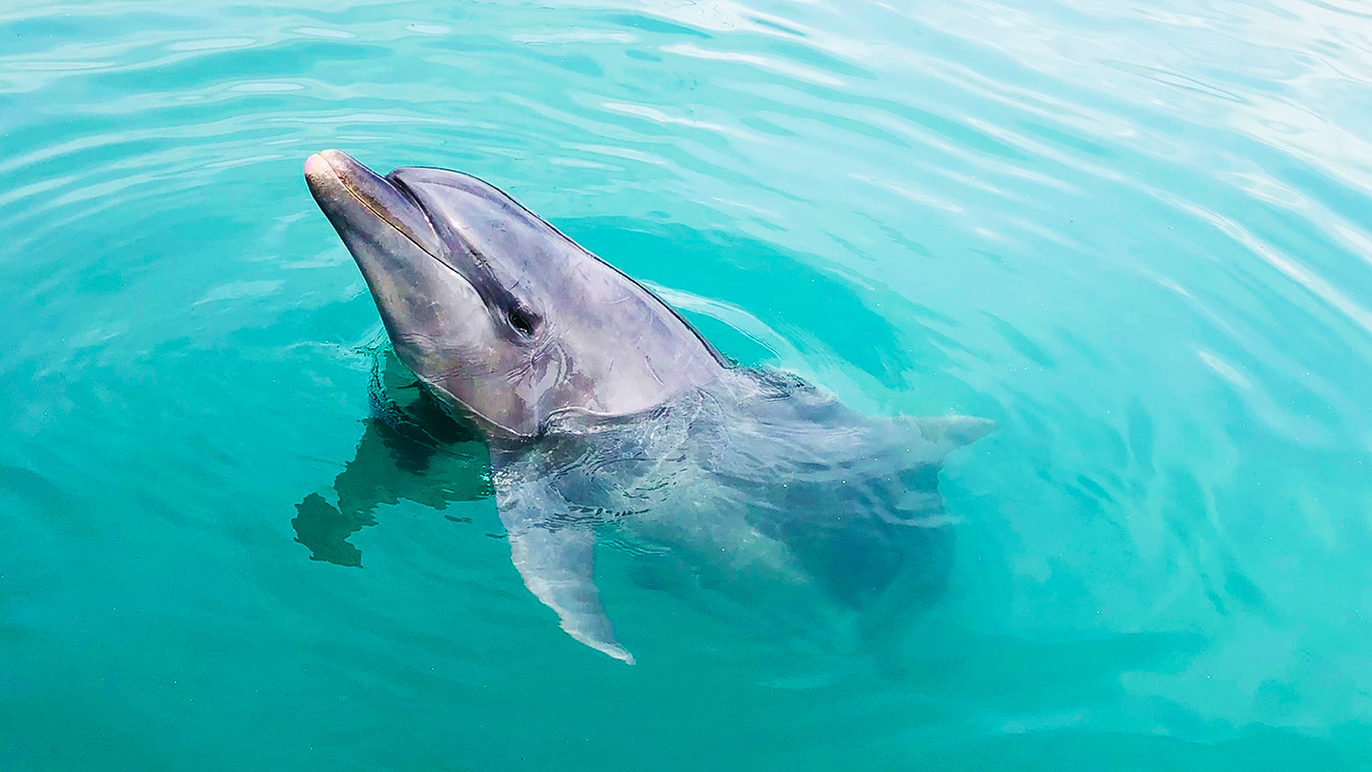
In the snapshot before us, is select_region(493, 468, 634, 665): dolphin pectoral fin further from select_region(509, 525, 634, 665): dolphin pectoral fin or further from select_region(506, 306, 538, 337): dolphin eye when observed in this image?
select_region(506, 306, 538, 337): dolphin eye

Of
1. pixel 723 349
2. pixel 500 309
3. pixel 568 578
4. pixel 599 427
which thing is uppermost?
pixel 723 349

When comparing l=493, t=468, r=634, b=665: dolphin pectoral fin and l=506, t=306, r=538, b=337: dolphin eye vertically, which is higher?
l=506, t=306, r=538, b=337: dolphin eye

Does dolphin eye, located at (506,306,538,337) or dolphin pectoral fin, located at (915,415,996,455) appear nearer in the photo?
dolphin eye, located at (506,306,538,337)

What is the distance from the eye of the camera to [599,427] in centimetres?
606

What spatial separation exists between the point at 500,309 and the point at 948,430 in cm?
293

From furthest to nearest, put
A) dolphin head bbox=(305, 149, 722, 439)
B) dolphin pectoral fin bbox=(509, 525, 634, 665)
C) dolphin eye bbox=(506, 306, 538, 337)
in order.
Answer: dolphin eye bbox=(506, 306, 538, 337) → dolphin head bbox=(305, 149, 722, 439) → dolphin pectoral fin bbox=(509, 525, 634, 665)

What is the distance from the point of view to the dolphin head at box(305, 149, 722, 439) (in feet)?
18.1

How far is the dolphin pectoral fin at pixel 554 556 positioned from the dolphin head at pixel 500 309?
379mm

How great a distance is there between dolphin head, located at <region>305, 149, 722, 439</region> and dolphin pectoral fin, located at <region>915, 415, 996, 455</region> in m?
1.54

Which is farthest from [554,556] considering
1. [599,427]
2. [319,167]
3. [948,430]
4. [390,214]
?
[948,430]

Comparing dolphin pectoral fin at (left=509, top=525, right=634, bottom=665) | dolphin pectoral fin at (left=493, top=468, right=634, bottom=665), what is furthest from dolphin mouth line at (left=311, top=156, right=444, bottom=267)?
dolphin pectoral fin at (left=509, top=525, right=634, bottom=665)

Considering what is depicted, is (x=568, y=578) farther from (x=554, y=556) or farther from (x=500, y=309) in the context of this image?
(x=500, y=309)

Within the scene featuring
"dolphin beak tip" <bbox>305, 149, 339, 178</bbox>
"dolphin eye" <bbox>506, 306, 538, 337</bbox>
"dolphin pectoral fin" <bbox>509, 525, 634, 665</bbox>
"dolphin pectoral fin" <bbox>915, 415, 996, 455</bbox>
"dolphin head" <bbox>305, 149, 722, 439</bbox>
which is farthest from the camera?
"dolphin pectoral fin" <bbox>915, 415, 996, 455</bbox>

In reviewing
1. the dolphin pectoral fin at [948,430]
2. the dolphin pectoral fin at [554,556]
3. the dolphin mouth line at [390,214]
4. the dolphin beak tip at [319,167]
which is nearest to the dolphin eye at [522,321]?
the dolphin mouth line at [390,214]
